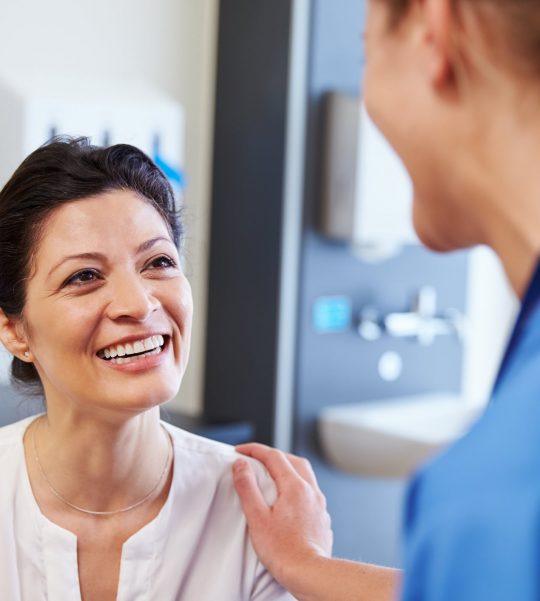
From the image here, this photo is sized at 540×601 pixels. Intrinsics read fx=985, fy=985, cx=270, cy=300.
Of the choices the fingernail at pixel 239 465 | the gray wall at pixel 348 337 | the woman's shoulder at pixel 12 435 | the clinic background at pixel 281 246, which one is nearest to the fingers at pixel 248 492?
the fingernail at pixel 239 465

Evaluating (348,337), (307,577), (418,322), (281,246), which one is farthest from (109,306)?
(418,322)

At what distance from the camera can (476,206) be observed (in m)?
0.78

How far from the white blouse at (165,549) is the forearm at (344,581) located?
14cm

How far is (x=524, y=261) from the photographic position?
0.75 metres

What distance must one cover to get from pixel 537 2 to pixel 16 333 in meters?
1.05

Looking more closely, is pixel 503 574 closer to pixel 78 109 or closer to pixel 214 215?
pixel 78 109

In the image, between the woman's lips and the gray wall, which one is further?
the gray wall

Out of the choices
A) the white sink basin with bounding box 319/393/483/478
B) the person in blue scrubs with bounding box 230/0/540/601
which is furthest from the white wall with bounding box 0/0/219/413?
the person in blue scrubs with bounding box 230/0/540/601

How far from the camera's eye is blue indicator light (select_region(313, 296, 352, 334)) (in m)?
3.14

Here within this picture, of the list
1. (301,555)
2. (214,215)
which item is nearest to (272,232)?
(214,215)

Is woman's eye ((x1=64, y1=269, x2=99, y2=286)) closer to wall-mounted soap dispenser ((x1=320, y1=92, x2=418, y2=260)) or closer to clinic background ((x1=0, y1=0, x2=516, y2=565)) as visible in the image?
→ clinic background ((x1=0, y1=0, x2=516, y2=565))

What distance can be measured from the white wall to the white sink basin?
19.3 inches

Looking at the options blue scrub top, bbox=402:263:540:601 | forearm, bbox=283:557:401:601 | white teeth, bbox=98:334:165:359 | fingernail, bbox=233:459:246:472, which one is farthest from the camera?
fingernail, bbox=233:459:246:472

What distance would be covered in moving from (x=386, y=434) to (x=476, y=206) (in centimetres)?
229
